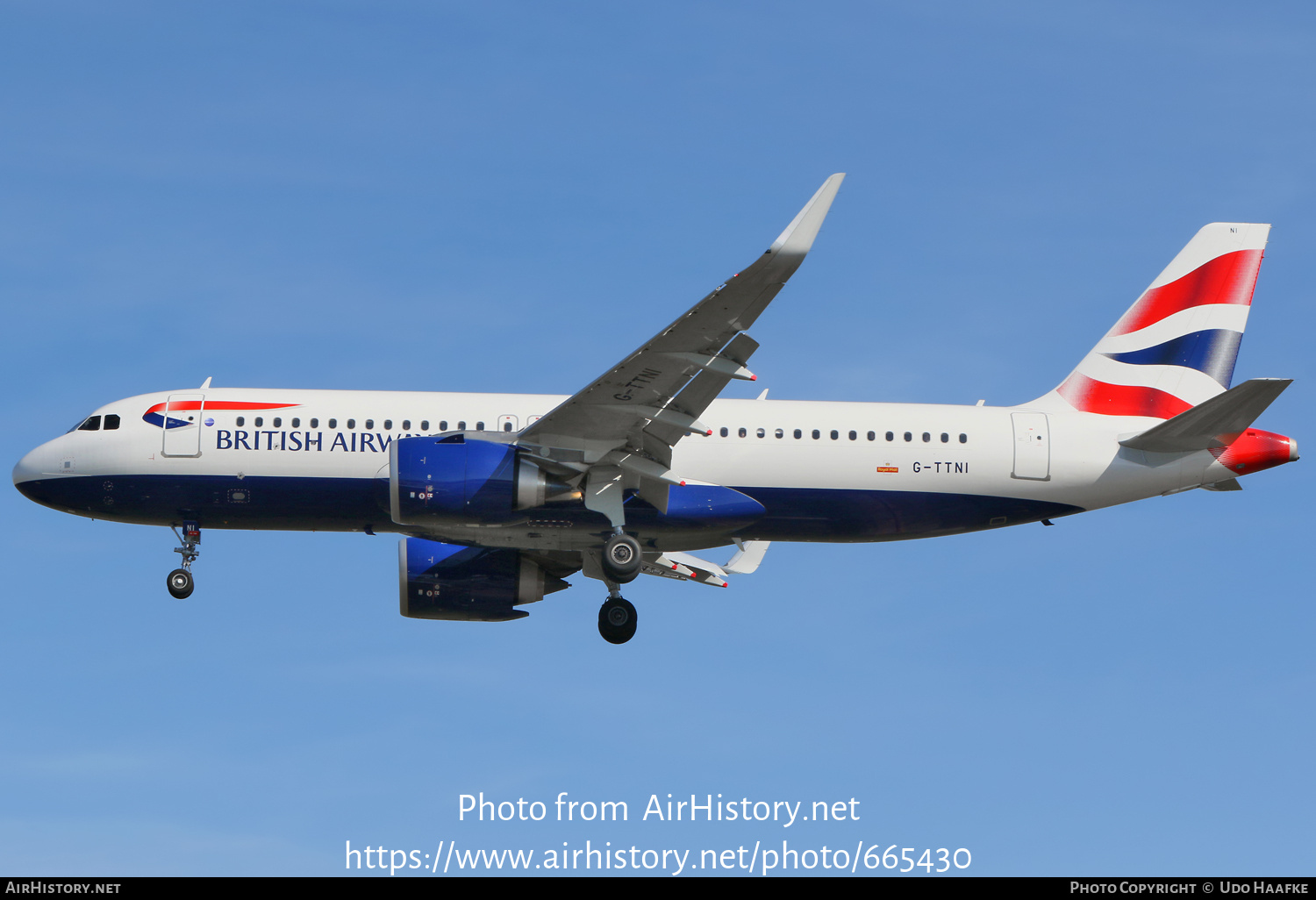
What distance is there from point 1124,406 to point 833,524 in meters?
7.76

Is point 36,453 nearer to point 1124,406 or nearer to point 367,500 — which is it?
point 367,500

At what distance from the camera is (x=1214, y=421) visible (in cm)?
3288

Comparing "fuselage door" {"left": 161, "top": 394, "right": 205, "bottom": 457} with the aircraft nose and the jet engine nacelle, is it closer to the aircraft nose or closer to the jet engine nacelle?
the aircraft nose

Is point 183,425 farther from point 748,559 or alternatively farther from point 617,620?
point 748,559

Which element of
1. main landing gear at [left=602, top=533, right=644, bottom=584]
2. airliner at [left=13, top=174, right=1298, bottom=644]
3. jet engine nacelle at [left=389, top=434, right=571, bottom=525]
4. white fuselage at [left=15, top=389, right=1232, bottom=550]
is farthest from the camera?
white fuselage at [left=15, top=389, right=1232, bottom=550]

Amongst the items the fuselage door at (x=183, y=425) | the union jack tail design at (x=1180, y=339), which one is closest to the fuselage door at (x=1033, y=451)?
the union jack tail design at (x=1180, y=339)

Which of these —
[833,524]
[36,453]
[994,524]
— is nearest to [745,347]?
[833,524]

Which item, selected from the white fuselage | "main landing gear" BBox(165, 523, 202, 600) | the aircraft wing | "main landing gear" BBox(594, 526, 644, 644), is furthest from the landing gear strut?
"main landing gear" BBox(165, 523, 202, 600)

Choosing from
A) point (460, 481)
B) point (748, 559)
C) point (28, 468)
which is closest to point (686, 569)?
point (748, 559)

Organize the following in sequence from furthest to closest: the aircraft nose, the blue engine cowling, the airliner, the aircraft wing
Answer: the blue engine cowling → the aircraft nose → the airliner → the aircraft wing

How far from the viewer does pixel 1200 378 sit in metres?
36.6

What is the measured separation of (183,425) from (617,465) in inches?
363

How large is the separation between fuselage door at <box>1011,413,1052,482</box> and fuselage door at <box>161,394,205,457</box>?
1722 centimetres

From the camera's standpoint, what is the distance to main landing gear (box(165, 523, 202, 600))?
33.7 metres
